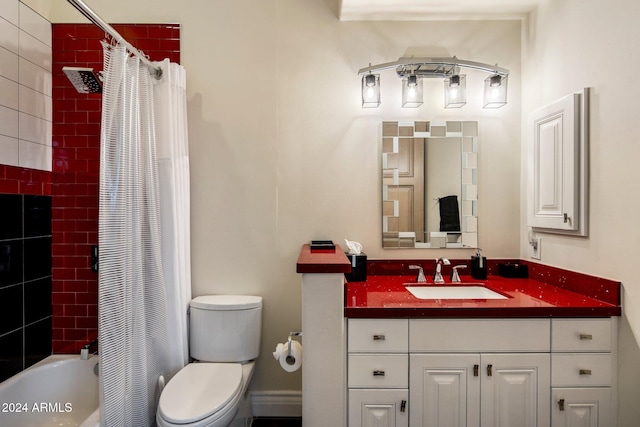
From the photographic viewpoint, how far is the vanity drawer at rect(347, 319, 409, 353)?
5.28ft

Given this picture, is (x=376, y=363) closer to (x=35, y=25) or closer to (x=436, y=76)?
(x=436, y=76)

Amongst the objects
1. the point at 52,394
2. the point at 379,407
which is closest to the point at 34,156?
the point at 52,394

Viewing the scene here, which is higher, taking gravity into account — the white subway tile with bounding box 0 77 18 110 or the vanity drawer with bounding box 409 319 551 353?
the white subway tile with bounding box 0 77 18 110

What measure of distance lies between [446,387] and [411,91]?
1605 mm

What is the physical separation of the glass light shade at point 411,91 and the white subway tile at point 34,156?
7.08 feet

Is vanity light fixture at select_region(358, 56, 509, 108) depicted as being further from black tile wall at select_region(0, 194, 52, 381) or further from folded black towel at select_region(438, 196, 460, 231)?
black tile wall at select_region(0, 194, 52, 381)

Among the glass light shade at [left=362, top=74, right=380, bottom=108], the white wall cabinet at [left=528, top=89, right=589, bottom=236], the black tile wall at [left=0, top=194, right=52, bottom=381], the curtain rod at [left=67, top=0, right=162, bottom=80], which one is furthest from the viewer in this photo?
the glass light shade at [left=362, top=74, right=380, bottom=108]

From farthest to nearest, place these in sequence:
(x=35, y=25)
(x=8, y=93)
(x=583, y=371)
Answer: (x=35, y=25) → (x=8, y=93) → (x=583, y=371)

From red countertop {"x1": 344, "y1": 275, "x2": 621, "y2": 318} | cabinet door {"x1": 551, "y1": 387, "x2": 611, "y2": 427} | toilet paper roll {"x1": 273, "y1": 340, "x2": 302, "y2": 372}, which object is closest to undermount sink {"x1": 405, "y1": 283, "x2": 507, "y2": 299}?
red countertop {"x1": 344, "y1": 275, "x2": 621, "y2": 318}

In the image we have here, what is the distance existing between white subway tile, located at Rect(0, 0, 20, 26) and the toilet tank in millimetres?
1780

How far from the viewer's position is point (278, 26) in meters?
2.30

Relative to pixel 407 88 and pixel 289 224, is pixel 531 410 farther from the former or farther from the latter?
pixel 407 88

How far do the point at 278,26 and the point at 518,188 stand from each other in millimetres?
1835

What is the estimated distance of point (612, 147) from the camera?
62.9 inches
